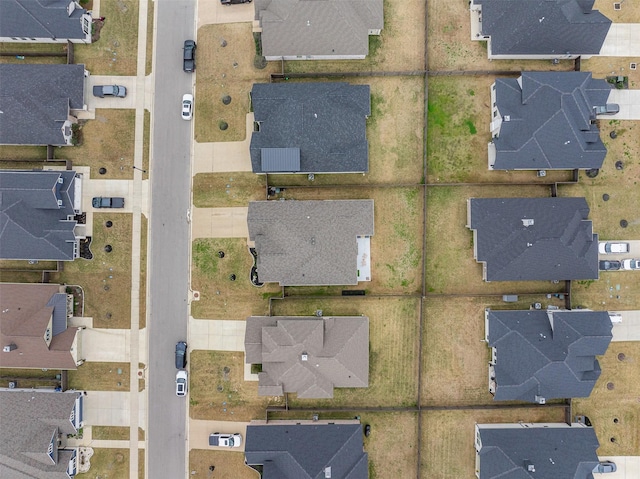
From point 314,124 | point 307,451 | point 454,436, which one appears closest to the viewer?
point 307,451

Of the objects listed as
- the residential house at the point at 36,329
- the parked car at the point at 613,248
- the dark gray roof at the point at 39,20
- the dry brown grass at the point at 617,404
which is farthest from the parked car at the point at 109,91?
the dry brown grass at the point at 617,404

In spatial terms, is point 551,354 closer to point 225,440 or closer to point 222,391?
point 222,391

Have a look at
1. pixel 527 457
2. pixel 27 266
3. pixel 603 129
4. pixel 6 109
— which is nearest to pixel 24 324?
pixel 27 266

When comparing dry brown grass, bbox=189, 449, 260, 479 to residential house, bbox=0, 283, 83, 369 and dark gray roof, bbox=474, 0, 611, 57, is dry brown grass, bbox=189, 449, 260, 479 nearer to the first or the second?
residential house, bbox=0, 283, 83, 369

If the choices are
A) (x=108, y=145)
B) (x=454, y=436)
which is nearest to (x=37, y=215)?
(x=108, y=145)

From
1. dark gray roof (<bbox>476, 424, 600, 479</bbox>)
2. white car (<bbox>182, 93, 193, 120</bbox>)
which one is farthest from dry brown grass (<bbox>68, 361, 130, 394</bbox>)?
dark gray roof (<bbox>476, 424, 600, 479</bbox>)

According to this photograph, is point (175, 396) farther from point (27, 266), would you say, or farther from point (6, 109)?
point (6, 109)
